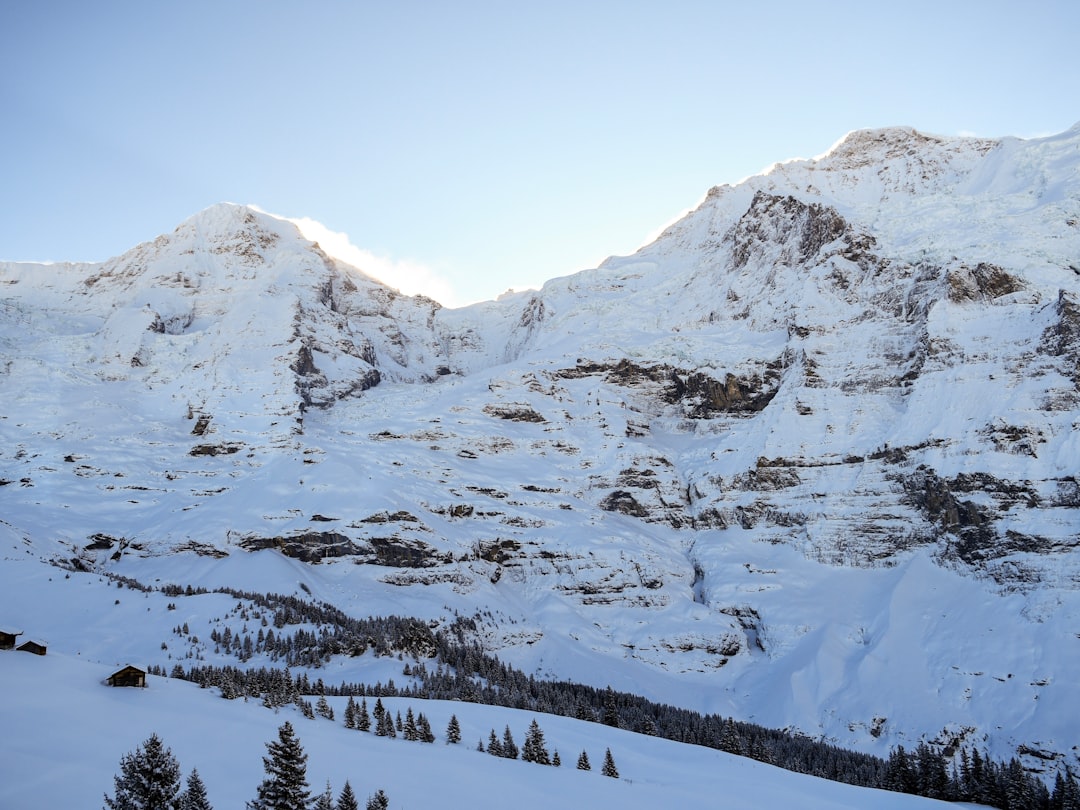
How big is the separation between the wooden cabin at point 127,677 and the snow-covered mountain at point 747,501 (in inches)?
1970

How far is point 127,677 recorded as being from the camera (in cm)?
5200

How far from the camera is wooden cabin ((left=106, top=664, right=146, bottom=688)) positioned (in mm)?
51438

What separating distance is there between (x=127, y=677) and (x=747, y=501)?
434 feet

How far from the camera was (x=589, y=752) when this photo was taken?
67.6 m

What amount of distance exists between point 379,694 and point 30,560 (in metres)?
58.5

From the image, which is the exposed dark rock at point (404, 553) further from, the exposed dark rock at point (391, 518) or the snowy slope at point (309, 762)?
the snowy slope at point (309, 762)

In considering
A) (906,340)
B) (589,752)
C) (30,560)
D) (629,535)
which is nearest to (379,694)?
(589,752)

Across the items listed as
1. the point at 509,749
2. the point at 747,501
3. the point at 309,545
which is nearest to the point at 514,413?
the point at 747,501

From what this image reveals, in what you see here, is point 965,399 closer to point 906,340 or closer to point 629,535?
point 906,340

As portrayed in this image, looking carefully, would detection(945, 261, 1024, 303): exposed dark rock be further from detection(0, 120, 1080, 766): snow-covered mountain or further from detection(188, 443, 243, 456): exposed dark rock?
detection(188, 443, 243, 456): exposed dark rock

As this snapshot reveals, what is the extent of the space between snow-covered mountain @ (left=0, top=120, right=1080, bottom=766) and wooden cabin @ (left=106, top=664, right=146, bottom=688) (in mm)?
50035

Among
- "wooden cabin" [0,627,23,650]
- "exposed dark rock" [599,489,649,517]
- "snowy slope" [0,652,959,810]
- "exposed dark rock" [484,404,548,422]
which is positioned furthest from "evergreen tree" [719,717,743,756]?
"exposed dark rock" [484,404,548,422]

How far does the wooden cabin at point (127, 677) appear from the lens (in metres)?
51.4

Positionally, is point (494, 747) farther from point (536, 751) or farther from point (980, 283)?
point (980, 283)
